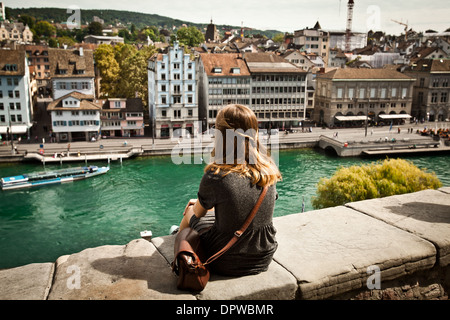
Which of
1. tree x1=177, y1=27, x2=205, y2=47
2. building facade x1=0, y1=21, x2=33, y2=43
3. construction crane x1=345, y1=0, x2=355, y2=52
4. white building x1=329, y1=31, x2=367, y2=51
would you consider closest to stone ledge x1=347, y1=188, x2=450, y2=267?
tree x1=177, y1=27, x2=205, y2=47

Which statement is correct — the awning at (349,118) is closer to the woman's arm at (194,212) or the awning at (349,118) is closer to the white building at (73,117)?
the white building at (73,117)

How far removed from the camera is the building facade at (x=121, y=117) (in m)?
43.0

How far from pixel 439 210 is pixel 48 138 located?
1683 inches

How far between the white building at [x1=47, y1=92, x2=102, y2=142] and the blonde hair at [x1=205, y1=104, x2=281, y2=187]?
40.6 metres

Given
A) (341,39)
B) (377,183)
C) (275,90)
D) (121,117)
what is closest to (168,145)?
(121,117)

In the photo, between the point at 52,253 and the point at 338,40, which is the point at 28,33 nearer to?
the point at 338,40

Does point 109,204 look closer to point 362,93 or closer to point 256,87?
point 256,87

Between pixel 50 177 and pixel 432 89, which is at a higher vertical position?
pixel 432 89

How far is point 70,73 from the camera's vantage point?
44562mm

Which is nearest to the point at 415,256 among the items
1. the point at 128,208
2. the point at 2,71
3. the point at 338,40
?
the point at 128,208

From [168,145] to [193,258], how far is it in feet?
126

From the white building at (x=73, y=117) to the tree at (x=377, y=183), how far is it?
91.6 feet

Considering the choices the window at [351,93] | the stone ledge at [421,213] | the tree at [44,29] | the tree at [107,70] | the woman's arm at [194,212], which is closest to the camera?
the woman's arm at [194,212]

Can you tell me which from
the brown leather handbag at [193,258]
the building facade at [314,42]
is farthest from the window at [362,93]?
the brown leather handbag at [193,258]
